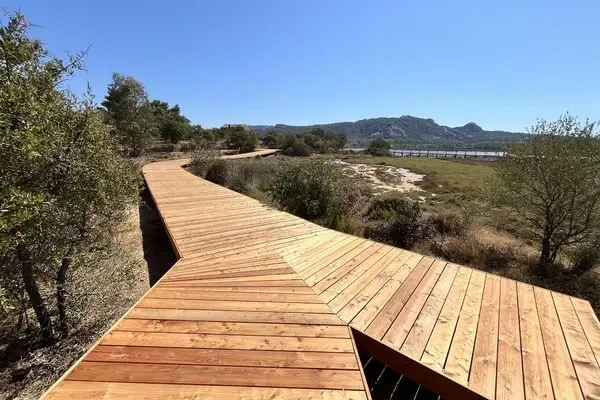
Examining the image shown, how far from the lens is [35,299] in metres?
3.80

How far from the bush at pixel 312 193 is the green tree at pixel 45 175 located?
5000mm

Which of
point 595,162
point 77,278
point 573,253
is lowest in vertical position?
point 573,253

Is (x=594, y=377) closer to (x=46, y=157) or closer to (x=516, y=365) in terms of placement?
(x=516, y=365)

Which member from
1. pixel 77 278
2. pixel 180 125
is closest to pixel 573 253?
pixel 77 278

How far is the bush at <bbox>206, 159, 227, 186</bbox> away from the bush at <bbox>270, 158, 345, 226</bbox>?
7.19 meters

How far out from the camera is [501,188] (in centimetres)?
848

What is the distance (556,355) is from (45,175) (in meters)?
5.26

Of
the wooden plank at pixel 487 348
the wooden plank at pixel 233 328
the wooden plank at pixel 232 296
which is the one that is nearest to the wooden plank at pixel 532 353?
the wooden plank at pixel 487 348

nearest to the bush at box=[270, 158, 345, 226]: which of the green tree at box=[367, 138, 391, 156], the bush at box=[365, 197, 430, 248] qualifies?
the bush at box=[365, 197, 430, 248]

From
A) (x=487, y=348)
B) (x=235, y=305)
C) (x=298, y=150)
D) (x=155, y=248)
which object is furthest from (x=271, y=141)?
(x=487, y=348)

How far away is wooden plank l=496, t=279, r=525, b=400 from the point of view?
6.82 feet

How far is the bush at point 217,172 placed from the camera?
15.8 metres

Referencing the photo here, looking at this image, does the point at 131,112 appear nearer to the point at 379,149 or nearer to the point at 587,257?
the point at 587,257

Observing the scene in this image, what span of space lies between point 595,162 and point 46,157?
10249 millimetres
